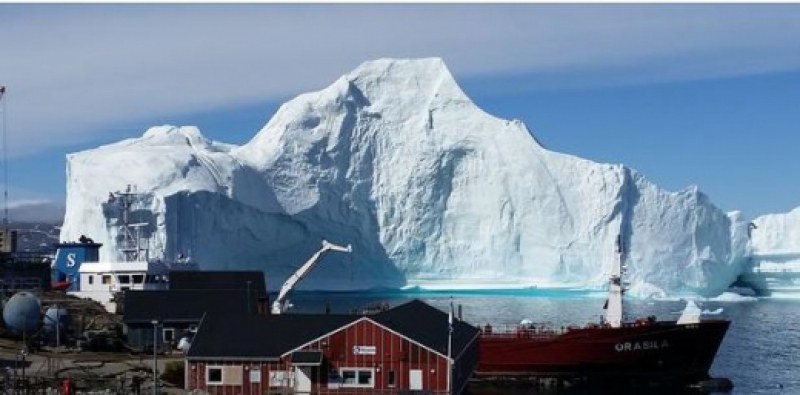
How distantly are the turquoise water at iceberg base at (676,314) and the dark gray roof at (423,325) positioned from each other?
0.79 meters

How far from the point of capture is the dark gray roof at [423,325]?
78.4ft

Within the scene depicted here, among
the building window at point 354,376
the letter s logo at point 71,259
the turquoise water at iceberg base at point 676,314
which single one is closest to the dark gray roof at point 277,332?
the building window at point 354,376

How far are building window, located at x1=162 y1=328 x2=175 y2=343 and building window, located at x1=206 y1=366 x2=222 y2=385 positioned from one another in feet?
24.5

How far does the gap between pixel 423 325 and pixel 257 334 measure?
11.2 feet

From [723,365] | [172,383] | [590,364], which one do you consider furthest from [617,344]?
[172,383]

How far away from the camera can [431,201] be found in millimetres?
71312

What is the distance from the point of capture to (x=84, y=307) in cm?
3478

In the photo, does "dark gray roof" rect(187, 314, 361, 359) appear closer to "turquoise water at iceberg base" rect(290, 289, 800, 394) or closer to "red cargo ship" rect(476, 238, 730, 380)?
"turquoise water at iceberg base" rect(290, 289, 800, 394)

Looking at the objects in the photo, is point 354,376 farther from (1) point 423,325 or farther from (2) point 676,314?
(2) point 676,314

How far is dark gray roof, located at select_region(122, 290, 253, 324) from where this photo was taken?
30.8 m

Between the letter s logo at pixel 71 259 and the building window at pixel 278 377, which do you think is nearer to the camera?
the building window at pixel 278 377

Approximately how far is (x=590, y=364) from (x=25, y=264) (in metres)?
18.3

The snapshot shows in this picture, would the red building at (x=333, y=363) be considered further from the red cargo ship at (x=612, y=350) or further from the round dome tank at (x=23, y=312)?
the red cargo ship at (x=612, y=350)

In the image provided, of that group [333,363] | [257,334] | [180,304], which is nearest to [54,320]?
[180,304]
